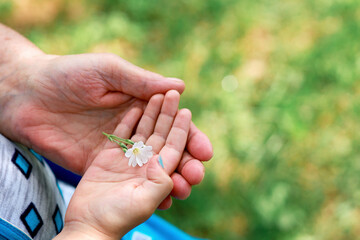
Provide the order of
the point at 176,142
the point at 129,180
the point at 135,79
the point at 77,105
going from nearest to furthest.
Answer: the point at 129,180
the point at 176,142
the point at 135,79
the point at 77,105

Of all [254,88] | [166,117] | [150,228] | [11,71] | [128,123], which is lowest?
[150,228]

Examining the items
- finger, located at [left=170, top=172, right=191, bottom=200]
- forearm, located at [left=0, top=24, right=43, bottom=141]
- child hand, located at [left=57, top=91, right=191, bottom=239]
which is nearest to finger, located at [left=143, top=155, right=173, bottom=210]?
child hand, located at [left=57, top=91, right=191, bottom=239]

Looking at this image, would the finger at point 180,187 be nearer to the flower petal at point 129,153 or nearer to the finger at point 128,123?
the flower petal at point 129,153

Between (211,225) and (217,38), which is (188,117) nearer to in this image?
(211,225)

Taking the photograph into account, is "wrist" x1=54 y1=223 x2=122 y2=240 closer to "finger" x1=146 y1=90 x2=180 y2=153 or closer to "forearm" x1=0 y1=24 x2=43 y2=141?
"finger" x1=146 y1=90 x2=180 y2=153

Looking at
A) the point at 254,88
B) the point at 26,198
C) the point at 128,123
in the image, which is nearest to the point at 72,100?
the point at 128,123

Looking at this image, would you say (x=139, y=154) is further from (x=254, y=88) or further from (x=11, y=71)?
(x=254, y=88)

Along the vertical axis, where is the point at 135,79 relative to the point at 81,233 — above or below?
above
